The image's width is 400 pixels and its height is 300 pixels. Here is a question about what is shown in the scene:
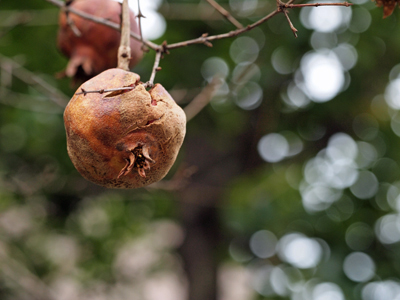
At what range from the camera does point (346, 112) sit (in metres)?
2.48

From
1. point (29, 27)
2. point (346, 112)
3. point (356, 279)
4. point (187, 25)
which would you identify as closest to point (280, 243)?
point (356, 279)

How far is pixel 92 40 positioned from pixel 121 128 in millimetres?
533

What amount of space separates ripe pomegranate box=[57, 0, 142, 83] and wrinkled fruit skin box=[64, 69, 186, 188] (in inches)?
16.9

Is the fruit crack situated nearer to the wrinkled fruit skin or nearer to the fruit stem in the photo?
the wrinkled fruit skin

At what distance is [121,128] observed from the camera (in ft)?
1.75

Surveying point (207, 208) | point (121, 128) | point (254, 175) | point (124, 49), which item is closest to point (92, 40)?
point (124, 49)

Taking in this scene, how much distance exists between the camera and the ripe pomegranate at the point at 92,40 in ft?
3.21

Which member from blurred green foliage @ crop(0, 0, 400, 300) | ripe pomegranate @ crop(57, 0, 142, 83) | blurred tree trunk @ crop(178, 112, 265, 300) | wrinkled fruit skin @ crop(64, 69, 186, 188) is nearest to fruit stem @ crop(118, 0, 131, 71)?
wrinkled fruit skin @ crop(64, 69, 186, 188)

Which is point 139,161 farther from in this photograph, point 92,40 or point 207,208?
point 207,208

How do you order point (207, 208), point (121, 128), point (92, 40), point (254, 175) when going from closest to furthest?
point (121, 128) < point (92, 40) < point (254, 175) < point (207, 208)

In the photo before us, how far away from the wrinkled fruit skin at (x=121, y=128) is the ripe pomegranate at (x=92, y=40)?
429 millimetres

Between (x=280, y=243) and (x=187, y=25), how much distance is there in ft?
4.33

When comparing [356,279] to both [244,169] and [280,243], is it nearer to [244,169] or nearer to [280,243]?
[280,243]

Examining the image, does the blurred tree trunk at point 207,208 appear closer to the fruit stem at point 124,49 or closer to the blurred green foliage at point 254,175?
the blurred green foliage at point 254,175
